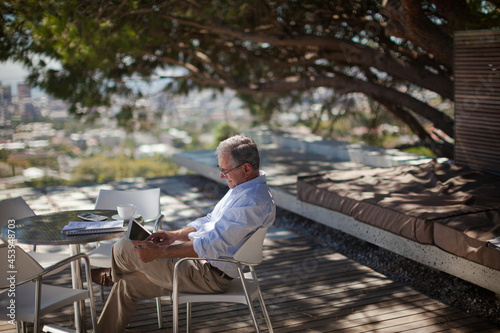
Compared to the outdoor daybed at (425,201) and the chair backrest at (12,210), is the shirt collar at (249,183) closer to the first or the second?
the outdoor daybed at (425,201)

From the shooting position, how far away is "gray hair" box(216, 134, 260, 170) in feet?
8.45

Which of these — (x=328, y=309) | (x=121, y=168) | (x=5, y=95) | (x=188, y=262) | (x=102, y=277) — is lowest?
(x=121, y=168)

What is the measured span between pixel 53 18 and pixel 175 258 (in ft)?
9.19

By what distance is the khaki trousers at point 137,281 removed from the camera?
2412 millimetres

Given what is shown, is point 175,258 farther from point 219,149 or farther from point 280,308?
point 280,308

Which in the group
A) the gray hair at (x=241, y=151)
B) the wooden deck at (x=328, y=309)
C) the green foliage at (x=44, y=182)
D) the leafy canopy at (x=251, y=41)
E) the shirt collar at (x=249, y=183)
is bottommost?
the wooden deck at (x=328, y=309)

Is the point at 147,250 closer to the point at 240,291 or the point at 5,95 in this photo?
the point at 240,291

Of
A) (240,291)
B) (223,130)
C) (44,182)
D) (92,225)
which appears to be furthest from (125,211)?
(223,130)

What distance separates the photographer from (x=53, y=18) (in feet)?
14.4

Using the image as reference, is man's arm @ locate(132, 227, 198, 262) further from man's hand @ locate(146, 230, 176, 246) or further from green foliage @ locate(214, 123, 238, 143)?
green foliage @ locate(214, 123, 238, 143)

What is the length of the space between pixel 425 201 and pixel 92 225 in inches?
92.0

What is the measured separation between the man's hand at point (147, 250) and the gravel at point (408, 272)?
1.93 metres

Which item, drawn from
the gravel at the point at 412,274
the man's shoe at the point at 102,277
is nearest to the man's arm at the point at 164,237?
the man's shoe at the point at 102,277

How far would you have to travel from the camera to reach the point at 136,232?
96.2 inches
